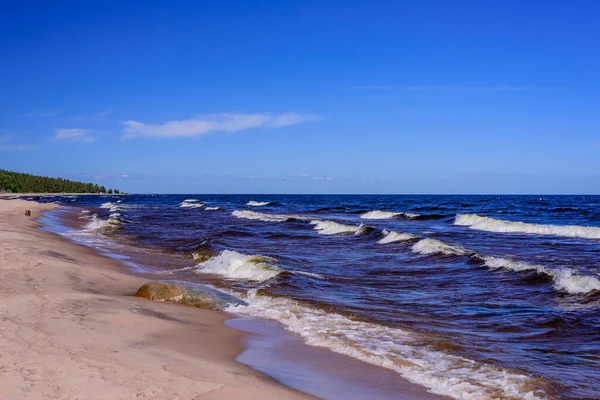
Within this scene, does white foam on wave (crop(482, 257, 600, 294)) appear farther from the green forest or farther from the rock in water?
the green forest

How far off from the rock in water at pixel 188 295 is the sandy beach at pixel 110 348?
0.47 metres

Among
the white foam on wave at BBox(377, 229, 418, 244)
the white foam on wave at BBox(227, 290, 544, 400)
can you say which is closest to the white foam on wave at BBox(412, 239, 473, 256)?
the white foam on wave at BBox(377, 229, 418, 244)

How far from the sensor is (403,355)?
7.69 meters

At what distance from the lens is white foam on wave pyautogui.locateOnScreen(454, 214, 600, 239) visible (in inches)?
1166

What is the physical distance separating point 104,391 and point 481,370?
15.9 ft

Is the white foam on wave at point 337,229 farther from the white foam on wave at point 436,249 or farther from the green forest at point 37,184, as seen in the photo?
the green forest at point 37,184

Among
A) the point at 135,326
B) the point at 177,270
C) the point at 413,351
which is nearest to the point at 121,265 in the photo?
the point at 177,270

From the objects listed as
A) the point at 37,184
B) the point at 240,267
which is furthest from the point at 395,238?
the point at 37,184

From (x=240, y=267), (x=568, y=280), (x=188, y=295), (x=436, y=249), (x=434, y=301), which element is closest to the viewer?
(x=188, y=295)

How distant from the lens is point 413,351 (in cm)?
794

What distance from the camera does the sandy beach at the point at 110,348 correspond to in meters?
5.18

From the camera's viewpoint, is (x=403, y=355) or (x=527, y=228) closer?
(x=403, y=355)

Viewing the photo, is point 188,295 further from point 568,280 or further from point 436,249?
point 436,249

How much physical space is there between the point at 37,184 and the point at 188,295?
162 metres
